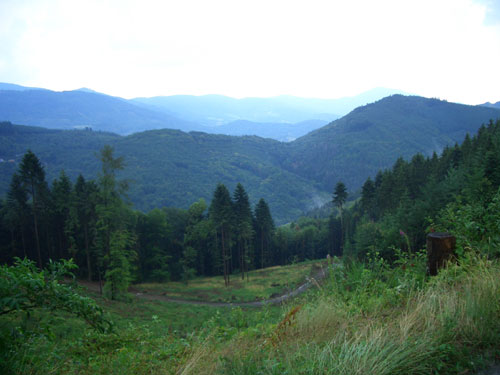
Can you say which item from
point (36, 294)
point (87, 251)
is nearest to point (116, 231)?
point (87, 251)

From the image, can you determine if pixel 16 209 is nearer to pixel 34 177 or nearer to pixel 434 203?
pixel 34 177

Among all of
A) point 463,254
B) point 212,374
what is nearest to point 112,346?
point 212,374

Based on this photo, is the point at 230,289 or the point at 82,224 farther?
the point at 230,289

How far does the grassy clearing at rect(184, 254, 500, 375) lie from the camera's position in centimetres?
226

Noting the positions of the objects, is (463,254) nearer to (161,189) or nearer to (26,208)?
(26,208)

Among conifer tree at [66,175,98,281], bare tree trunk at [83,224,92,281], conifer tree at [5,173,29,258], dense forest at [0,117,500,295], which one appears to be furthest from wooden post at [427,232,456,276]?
conifer tree at [5,173,29,258]

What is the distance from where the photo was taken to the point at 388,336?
253 centimetres

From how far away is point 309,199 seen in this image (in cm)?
17912

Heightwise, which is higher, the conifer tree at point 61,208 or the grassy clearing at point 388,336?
the grassy clearing at point 388,336

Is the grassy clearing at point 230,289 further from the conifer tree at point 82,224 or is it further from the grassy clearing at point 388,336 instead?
the grassy clearing at point 388,336

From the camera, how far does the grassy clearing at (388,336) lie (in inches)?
88.9

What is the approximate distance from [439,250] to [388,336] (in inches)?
74.4

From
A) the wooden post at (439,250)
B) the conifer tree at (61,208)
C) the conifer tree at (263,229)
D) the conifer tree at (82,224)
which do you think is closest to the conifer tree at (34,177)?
the conifer tree at (61,208)

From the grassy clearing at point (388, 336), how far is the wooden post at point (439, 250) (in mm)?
203
